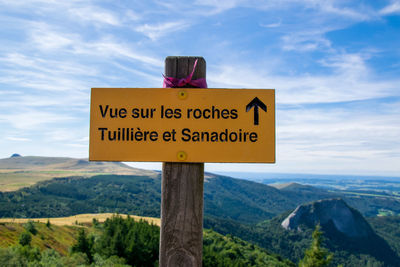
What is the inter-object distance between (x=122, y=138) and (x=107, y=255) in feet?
263

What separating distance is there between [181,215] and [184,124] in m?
1.03

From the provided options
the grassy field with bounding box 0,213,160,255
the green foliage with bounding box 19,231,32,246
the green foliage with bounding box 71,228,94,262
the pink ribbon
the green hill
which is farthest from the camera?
the grassy field with bounding box 0,213,160,255

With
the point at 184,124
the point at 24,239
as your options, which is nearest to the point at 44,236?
the point at 24,239

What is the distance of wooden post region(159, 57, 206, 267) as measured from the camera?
3160mm

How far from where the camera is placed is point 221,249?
119625mm

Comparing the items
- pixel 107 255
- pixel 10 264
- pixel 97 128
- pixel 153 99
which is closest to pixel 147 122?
pixel 153 99

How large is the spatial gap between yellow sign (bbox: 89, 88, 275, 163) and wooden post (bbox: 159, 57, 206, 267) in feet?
0.67

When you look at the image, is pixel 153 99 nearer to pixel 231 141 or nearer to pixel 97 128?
pixel 97 128

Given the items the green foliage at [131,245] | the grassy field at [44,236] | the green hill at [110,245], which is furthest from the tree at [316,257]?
the grassy field at [44,236]

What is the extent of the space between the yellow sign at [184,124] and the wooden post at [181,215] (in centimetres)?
20

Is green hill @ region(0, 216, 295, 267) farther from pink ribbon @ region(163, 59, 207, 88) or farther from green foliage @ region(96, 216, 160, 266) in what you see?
pink ribbon @ region(163, 59, 207, 88)

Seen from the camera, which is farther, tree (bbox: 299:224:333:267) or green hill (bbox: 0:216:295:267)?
green hill (bbox: 0:216:295:267)

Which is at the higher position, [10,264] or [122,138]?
[122,138]

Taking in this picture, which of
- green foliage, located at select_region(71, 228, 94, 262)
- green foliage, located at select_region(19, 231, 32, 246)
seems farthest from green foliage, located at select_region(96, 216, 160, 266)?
green foliage, located at select_region(19, 231, 32, 246)
